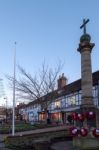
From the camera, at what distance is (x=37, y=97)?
52.3 meters

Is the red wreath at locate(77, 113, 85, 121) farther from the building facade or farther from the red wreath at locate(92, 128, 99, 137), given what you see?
the building facade

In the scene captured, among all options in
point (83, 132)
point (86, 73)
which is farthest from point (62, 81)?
point (83, 132)

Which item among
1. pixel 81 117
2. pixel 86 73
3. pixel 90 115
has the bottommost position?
pixel 81 117

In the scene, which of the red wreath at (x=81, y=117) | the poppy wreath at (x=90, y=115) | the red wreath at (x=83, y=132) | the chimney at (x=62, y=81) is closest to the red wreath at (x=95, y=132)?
the red wreath at (x=83, y=132)

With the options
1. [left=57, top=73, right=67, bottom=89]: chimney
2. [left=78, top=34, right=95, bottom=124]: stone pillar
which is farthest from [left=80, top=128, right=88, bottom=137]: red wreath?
[left=57, top=73, right=67, bottom=89]: chimney

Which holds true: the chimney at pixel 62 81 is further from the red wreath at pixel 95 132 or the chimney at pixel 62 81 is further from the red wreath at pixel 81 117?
the red wreath at pixel 95 132

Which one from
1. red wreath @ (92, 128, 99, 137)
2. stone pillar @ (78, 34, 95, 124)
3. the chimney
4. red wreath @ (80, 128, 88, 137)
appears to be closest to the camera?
red wreath @ (92, 128, 99, 137)

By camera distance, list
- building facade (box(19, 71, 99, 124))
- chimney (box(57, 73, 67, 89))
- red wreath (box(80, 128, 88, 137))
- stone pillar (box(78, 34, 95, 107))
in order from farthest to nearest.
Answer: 1. chimney (box(57, 73, 67, 89))
2. building facade (box(19, 71, 99, 124))
3. stone pillar (box(78, 34, 95, 107))
4. red wreath (box(80, 128, 88, 137))

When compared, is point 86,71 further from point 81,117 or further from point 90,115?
point 81,117

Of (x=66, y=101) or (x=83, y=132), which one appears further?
(x=66, y=101)

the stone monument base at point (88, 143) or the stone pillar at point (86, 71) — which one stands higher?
the stone pillar at point (86, 71)

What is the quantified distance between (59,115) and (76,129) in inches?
2223

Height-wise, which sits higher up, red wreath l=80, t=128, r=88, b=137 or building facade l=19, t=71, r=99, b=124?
building facade l=19, t=71, r=99, b=124

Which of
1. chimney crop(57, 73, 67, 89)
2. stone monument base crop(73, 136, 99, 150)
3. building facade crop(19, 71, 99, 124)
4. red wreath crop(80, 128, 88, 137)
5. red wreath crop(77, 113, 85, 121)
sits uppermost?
chimney crop(57, 73, 67, 89)
